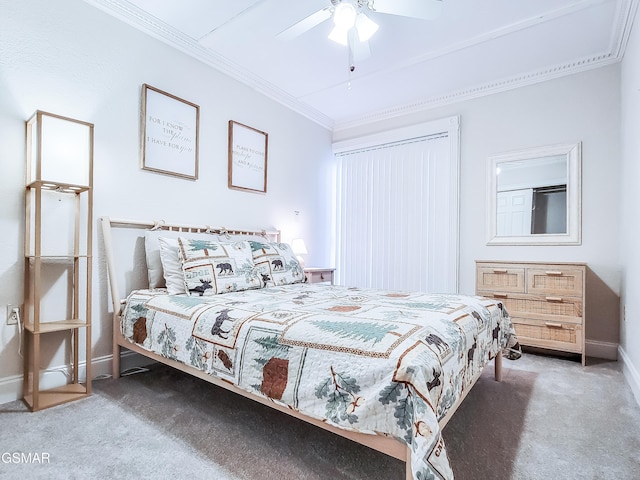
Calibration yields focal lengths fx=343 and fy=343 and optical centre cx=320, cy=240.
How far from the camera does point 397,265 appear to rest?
4.06 metres

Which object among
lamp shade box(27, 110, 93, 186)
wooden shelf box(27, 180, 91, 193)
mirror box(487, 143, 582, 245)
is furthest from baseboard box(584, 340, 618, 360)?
lamp shade box(27, 110, 93, 186)

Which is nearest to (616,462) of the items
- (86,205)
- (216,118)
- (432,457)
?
(432,457)

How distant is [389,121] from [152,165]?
2.77 m

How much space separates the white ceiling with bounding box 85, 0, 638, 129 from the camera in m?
2.43

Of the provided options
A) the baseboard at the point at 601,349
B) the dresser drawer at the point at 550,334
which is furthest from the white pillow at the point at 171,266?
the baseboard at the point at 601,349

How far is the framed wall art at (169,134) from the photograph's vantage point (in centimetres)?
262

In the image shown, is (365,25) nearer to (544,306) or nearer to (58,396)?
(544,306)

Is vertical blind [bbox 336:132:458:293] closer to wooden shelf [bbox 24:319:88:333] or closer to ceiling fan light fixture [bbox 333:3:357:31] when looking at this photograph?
ceiling fan light fixture [bbox 333:3:357:31]

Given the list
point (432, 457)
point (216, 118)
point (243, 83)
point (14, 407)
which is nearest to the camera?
point (432, 457)

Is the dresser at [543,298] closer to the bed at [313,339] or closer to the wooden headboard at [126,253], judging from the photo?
the bed at [313,339]

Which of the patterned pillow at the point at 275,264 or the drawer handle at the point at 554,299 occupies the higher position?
the patterned pillow at the point at 275,264

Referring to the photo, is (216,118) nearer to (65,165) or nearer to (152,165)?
(152,165)

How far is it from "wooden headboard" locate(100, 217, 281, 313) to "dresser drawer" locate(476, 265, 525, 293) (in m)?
2.69

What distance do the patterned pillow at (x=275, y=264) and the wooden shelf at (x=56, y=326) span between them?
1202mm
